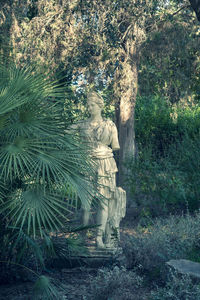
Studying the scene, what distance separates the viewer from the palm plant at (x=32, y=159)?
4652 mm

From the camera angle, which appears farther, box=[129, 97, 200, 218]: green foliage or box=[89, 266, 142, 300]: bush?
box=[129, 97, 200, 218]: green foliage

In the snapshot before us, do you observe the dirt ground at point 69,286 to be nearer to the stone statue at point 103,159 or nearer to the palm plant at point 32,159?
the palm plant at point 32,159

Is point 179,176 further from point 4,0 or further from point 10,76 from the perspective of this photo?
point 4,0

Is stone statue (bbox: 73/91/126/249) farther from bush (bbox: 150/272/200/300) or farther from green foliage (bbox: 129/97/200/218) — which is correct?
green foliage (bbox: 129/97/200/218)

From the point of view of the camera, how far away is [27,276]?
18.7 feet

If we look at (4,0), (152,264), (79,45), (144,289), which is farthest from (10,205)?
(4,0)

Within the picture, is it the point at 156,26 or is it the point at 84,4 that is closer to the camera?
the point at 84,4

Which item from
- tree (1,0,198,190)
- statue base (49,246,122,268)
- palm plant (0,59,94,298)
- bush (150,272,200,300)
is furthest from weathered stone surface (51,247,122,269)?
tree (1,0,198,190)

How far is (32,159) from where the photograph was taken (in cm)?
457

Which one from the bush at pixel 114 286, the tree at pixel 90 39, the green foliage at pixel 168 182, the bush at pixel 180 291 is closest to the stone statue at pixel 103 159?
the bush at pixel 114 286

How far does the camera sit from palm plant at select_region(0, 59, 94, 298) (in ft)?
15.3

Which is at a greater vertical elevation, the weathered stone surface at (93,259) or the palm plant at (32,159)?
the palm plant at (32,159)

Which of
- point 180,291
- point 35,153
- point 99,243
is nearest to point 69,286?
point 99,243

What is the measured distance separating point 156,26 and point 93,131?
5.83m
